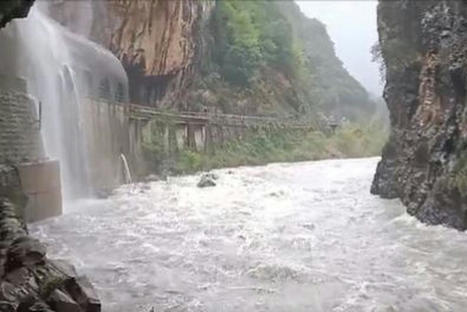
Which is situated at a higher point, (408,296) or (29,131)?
(29,131)

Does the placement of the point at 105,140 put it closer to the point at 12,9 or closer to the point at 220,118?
the point at 220,118

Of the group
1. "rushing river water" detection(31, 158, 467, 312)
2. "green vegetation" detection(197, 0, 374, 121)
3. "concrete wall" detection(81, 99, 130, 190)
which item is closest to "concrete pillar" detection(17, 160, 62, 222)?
"rushing river water" detection(31, 158, 467, 312)

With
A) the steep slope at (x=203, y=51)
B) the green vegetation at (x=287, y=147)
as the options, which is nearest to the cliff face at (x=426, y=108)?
the green vegetation at (x=287, y=147)

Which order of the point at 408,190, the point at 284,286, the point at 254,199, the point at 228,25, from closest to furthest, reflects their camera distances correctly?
the point at 284,286 → the point at 408,190 → the point at 254,199 → the point at 228,25

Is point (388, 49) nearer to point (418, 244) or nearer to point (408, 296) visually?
point (418, 244)

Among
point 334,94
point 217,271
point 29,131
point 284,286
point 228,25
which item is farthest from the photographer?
point 334,94

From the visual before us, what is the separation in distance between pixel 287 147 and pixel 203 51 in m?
9.42

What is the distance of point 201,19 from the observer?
4069 centimetres

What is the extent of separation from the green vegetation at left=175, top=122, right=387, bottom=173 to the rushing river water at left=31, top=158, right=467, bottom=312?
14460 millimetres

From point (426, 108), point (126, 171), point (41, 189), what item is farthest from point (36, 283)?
point (126, 171)

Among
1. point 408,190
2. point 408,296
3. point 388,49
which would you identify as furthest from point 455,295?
point 388,49

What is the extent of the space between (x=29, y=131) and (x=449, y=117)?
32.0 ft

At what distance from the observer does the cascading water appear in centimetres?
1655

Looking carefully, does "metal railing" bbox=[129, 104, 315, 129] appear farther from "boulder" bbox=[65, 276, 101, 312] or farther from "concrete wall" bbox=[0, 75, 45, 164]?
"boulder" bbox=[65, 276, 101, 312]
